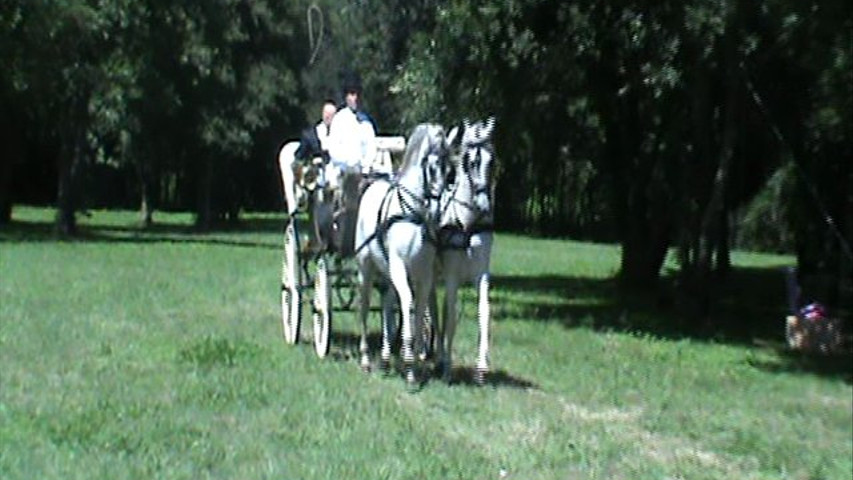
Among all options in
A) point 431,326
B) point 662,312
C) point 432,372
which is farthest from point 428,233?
point 662,312

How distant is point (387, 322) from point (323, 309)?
0.90 m

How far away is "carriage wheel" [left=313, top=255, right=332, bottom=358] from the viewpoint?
16094 millimetres

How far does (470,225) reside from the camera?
1365cm

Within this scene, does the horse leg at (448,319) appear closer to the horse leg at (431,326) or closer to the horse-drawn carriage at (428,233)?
the horse-drawn carriage at (428,233)

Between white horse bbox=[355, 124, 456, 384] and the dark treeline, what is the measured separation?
5.19 metres

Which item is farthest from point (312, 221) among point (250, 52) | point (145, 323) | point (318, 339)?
point (250, 52)

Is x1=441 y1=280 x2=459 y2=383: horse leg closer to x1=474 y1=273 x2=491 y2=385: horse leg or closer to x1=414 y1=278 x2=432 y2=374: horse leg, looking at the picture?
x1=414 y1=278 x2=432 y2=374: horse leg

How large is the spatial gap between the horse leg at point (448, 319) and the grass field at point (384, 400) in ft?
0.60

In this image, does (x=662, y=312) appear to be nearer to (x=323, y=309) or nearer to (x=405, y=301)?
(x=323, y=309)

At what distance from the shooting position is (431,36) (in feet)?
80.3

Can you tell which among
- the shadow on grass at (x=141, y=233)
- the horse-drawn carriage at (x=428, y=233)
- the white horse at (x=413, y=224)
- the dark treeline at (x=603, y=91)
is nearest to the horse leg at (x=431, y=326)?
the horse-drawn carriage at (x=428, y=233)

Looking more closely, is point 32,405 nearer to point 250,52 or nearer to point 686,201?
point 686,201

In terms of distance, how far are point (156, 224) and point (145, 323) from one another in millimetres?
42428

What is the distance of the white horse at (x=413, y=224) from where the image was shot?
45.4 ft
